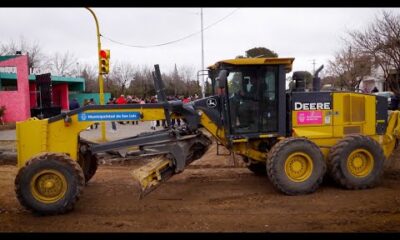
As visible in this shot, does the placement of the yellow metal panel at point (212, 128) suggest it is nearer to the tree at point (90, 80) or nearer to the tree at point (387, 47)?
the tree at point (387, 47)

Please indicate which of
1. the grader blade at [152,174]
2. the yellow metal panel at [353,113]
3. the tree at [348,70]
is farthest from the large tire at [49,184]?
the tree at [348,70]

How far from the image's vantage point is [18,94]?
95.2ft

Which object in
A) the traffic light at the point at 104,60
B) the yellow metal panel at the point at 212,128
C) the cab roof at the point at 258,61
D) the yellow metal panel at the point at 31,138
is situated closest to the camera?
the yellow metal panel at the point at 31,138

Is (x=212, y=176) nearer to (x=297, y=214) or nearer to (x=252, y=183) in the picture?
(x=252, y=183)

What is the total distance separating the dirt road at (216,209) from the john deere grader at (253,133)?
0.39 meters

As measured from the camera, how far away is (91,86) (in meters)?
61.6

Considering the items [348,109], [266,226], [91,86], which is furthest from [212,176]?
[91,86]

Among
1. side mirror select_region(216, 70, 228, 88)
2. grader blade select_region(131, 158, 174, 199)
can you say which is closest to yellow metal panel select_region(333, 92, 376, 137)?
side mirror select_region(216, 70, 228, 88)

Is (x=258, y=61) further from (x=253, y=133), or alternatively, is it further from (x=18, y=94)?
(x=18, y=94)

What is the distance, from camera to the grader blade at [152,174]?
786cm

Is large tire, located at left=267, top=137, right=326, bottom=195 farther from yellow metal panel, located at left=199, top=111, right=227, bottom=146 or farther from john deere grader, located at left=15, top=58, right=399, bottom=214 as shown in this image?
yellow metal panel, located at left=199, top=111, right=227, bottom=146

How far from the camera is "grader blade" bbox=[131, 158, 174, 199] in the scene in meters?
7.86

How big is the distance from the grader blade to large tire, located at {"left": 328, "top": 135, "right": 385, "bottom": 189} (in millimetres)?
3136
